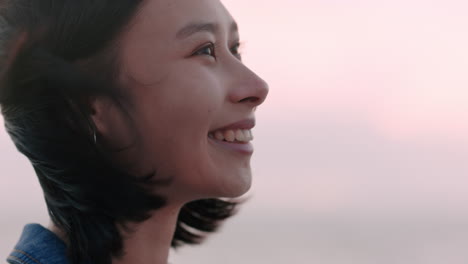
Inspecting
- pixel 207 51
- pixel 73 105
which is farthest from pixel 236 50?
pixel 73 105

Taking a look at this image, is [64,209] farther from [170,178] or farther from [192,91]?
[192,91]

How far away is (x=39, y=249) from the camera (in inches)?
77.6

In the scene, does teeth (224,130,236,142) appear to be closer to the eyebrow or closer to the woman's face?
the woman's face

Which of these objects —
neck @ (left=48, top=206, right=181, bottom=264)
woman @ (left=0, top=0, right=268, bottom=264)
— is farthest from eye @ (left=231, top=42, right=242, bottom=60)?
neck @ (left=48, top=206, right=181, bottom=264)

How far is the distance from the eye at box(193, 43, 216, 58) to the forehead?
0.23 feet

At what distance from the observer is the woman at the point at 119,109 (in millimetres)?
1881

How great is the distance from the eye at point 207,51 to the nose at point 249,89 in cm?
10

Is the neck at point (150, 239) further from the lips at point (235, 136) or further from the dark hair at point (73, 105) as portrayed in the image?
the lips at point (235, 136)

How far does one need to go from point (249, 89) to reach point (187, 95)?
19 cm

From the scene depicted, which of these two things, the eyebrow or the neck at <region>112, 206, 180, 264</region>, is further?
the neck at <region>112, 206, 180, 264</region>

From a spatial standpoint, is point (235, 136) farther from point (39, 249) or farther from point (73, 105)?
point (39, 249)

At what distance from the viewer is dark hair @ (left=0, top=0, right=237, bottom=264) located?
187 centimetres

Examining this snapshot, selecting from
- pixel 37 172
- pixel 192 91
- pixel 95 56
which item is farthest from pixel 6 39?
pixel 192 91

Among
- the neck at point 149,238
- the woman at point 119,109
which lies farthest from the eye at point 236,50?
the neck at point 149,238
